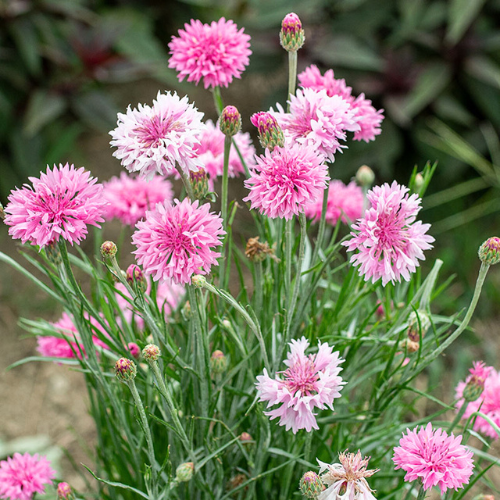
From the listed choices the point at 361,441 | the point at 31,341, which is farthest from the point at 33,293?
the point at 361,441

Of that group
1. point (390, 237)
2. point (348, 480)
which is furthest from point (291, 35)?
point (348, 480)

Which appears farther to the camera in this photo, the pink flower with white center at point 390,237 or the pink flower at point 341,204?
the pink flower at point 341,204

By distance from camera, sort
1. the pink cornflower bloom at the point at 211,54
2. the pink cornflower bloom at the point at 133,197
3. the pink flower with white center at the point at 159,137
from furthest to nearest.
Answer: the pink cornflower bloom at the point at 133,197 < the pink cornflower bloom at the point at 211,54 < the pink flower with white center at the point at 159,137

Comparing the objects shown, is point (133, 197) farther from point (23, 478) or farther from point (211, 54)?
point (23, 478)

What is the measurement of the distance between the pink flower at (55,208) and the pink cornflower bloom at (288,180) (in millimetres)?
163

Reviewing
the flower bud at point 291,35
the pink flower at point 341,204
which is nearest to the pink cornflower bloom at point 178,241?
the flower bud at point 291,35

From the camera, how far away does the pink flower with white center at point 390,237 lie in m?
0.64

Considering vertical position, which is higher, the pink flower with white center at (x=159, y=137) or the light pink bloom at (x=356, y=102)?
the light pink bloom at (x=356, y=102)

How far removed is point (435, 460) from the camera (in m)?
0.65

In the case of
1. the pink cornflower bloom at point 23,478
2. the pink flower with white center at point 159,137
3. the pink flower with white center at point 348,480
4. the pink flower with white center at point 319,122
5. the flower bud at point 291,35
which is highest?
the flower bud at point 291,35

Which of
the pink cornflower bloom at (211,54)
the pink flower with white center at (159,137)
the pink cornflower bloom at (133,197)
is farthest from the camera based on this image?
the pink cornflower bloom at (133,197)

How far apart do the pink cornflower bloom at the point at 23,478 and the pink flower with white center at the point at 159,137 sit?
46 centimetres

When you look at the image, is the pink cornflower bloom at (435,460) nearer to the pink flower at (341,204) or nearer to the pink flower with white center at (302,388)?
the pink flower with white center at (302,388)

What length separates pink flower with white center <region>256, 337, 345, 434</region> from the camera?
0.64 meters
